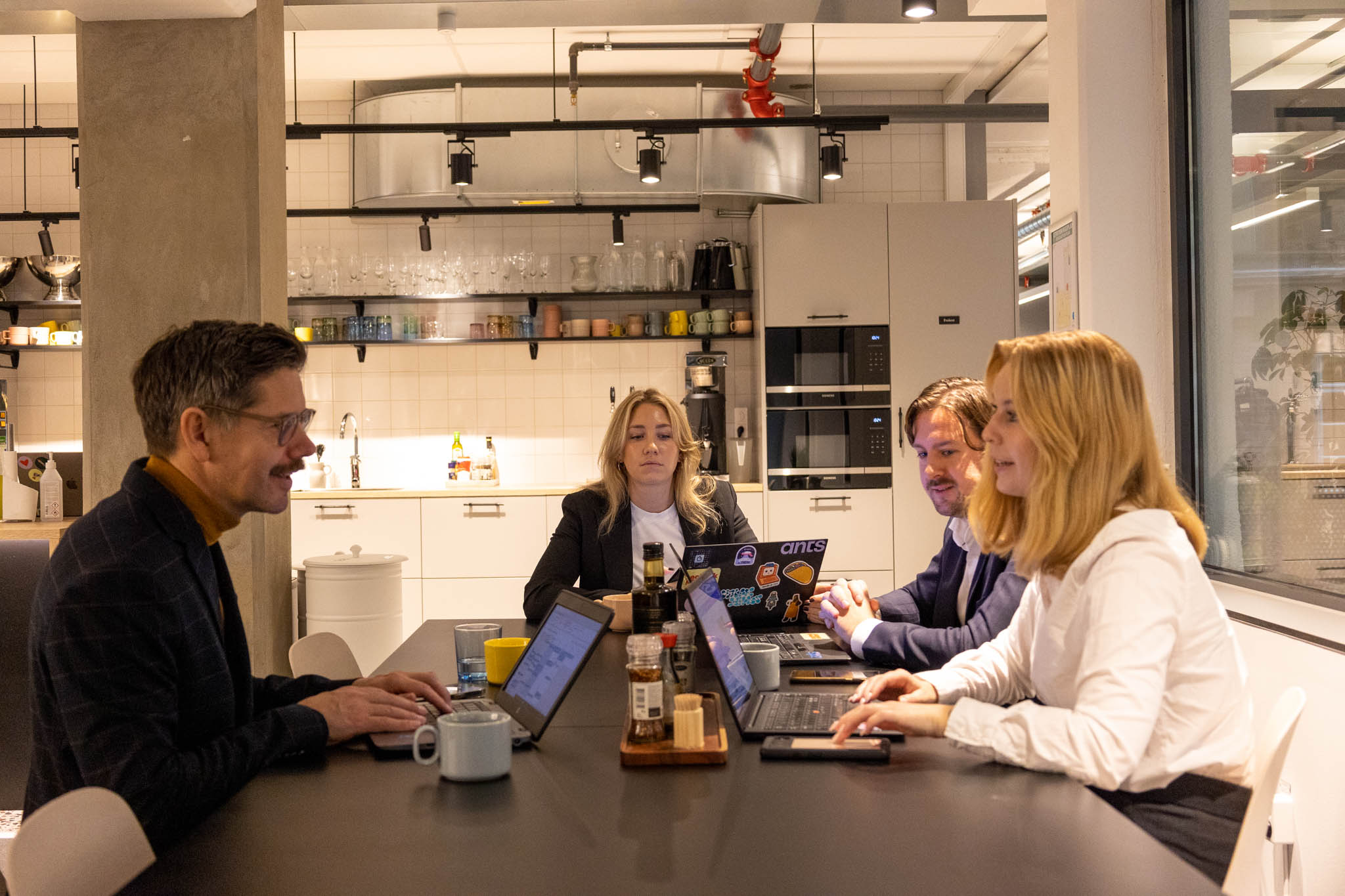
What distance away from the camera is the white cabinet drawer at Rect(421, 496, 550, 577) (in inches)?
230

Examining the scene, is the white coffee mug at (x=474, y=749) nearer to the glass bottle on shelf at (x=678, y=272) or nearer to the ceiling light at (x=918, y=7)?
the ceiling light at (x=918, y=7)

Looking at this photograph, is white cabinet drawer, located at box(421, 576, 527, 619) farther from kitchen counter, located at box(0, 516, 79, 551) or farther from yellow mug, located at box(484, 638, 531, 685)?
yellow mug, located at box(484, 638, 531, 685)

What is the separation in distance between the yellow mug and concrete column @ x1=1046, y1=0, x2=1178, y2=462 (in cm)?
233

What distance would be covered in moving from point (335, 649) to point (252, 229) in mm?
1795

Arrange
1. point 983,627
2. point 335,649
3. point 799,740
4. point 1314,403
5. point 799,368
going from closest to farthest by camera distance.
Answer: point 799,740, point 983,627, point 335,649, point 1314,403, point 799,368

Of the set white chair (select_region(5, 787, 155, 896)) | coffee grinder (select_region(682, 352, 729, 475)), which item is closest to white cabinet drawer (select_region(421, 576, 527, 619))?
coffee grinder (select_region(682, 352, 729, 475))

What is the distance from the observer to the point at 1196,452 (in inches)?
138

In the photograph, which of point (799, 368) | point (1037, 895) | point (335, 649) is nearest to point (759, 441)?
point (799, 368)

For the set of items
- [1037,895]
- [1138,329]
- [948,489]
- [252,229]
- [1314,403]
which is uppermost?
[252,229]

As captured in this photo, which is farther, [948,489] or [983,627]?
[948,489]

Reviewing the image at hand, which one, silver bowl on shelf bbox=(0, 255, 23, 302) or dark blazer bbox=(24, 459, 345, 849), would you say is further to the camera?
silver bowl on shelf bbox=(0, 255, 23, 302)

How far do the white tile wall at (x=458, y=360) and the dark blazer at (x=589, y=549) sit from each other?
3.22 meters

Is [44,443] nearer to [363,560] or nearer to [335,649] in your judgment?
[363,560]

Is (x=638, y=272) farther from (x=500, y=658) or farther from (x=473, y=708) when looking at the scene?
(x=473, y=708)
